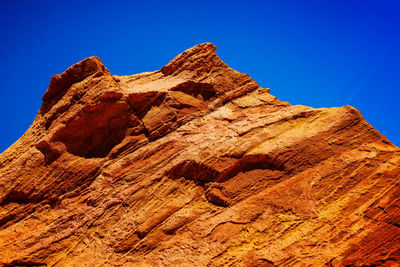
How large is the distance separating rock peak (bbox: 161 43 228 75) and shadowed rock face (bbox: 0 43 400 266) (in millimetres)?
719

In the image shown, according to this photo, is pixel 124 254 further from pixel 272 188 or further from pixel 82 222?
pixel 272 188

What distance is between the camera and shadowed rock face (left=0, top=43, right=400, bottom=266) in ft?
28.9

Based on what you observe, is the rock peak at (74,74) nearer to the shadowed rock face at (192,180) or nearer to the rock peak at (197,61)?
the shadowed rock face at (192,180)

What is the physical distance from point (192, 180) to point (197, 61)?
7.19m

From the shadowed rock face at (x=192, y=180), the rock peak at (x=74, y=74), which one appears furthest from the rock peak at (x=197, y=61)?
the rock peak at (x=74, y=74)

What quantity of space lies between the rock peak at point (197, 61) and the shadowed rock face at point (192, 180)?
72 cm

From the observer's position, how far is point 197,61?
48.9 ft

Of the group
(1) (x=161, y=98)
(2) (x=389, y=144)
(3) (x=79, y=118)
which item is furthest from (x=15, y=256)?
(2) (x=389, y=144)

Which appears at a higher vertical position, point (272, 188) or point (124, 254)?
point (272, 188)

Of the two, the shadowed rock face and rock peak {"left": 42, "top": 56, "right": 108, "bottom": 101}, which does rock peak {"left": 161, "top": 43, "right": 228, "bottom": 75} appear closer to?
the shadowed rock face

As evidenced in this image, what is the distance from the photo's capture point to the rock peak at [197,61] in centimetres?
1489

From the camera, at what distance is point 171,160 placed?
11.5m

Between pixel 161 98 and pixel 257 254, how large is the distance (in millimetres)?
8613

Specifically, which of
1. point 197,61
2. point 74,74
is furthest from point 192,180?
point 74,74
